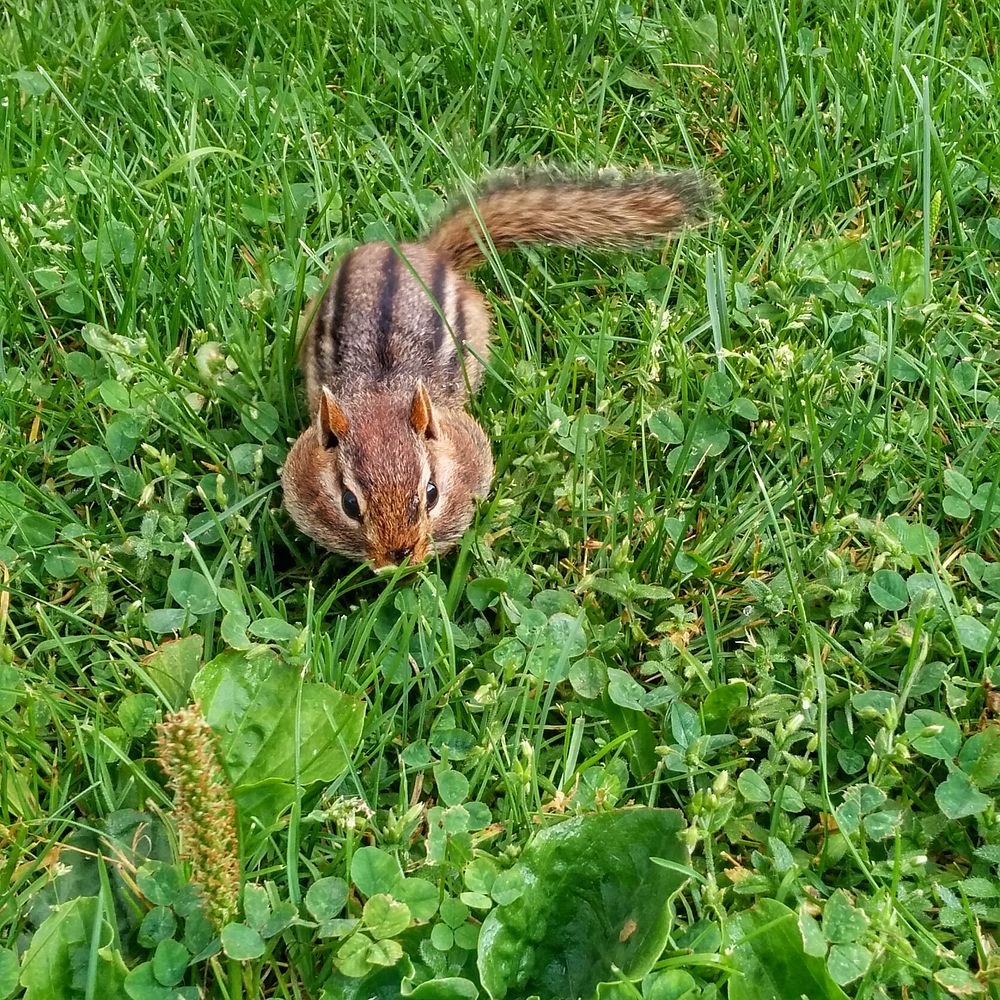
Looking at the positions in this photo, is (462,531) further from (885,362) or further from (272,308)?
(885,362)

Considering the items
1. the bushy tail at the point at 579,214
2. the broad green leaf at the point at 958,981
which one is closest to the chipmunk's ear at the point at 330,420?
the bushy tail at the point at 579,214

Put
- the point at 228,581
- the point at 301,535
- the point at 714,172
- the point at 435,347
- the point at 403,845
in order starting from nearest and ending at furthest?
the point at 403,845 → the point at 228,581 → the point at 301,535 → the point at 435,347 → the point at 714,172

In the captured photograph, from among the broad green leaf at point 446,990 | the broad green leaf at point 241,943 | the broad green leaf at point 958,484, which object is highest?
the broad green leaf at point 241,943

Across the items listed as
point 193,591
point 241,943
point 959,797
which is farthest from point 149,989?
point 959,797

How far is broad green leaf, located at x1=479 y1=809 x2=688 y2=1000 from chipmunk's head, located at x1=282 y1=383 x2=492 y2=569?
34.3 inches

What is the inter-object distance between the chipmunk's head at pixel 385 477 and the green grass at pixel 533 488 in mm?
97

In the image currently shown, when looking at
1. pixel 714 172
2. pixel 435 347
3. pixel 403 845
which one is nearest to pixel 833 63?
pixel 714 172

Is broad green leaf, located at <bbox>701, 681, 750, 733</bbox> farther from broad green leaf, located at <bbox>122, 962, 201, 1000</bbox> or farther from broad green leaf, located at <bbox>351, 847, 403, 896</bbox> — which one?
broad green leaf, located at <bbox>122, 962, 201, 1000</bbox>

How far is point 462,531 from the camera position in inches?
110

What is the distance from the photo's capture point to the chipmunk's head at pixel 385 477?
8.76 feet

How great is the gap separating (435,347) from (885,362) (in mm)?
1272

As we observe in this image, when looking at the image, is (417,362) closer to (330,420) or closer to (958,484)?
(330,420)

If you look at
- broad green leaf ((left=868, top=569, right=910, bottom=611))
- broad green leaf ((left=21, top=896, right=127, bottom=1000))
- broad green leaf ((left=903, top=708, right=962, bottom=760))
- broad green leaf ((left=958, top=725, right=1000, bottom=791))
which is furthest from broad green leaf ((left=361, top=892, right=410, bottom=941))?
broad green leaf ((left=868, top=569, right=910, bottom=611))

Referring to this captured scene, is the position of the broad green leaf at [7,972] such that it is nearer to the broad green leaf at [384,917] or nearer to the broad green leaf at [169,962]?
the broad green leaf at [169,962]
